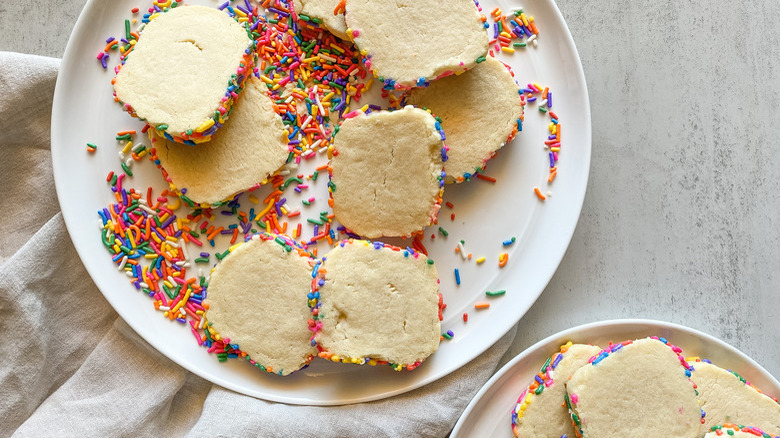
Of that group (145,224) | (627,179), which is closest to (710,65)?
(627,179)

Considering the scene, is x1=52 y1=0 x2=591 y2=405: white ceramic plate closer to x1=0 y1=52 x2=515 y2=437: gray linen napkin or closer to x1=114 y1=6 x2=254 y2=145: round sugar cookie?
x1=0 y1=52 x2=515 y2=437: gray linen napkin

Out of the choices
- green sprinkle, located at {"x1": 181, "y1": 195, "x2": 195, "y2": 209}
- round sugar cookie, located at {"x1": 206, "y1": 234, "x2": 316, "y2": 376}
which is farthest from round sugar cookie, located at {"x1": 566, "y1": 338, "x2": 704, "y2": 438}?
green sprinkle, located at {"x1": 181, "y1": 195, "x2": 195, "y2": 209}

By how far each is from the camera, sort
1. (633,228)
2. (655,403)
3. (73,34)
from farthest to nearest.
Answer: (633,228) < (73,34) < (655,403)

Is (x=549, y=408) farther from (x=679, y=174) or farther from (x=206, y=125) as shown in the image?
(x=206, y=125)

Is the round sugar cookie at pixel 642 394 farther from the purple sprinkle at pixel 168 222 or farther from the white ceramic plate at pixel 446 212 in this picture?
the purple sprinkle at pixel 168 222

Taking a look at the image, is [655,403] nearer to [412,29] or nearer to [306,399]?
[306,399]

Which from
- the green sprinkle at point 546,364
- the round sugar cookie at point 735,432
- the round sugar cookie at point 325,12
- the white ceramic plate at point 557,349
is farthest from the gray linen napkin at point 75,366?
the round sugar cookie at point 325,12

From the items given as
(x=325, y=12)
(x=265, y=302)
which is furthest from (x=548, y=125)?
(x=265, y=302)
